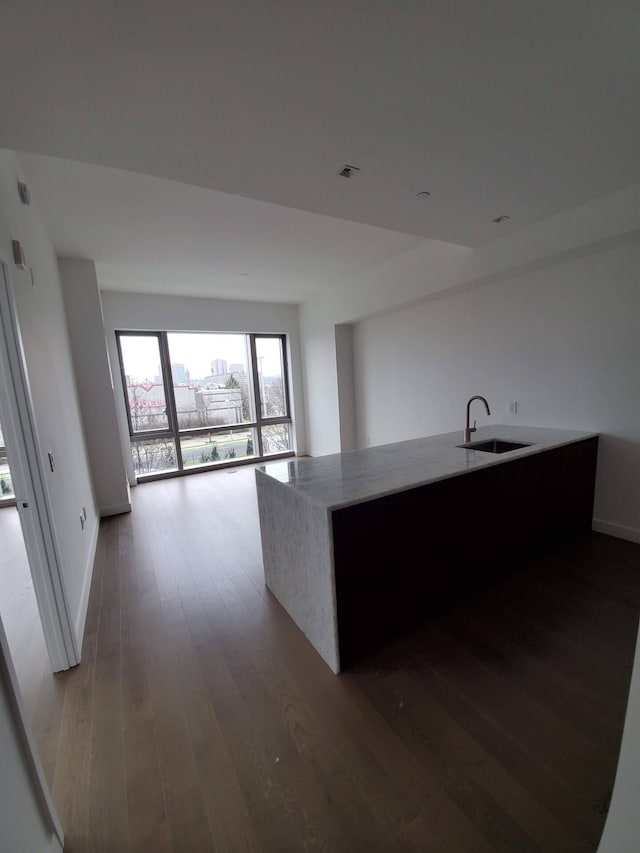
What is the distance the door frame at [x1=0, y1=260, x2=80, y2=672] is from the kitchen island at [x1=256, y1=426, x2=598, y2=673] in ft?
3.71

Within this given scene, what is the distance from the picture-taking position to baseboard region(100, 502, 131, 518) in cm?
402

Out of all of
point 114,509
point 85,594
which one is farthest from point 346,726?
point 114,509

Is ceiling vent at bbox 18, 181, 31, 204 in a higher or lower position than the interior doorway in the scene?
higher

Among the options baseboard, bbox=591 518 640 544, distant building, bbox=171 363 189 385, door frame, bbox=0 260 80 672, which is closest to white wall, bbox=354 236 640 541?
baseboard, bbox=591 518 640 544

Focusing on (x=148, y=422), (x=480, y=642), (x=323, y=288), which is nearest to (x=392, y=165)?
(x=480, y=642)

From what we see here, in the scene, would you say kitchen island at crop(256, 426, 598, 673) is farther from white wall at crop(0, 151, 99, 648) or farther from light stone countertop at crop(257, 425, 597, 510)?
white wall at crop(0, 151, 99, 648)

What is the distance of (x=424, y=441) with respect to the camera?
112 inches

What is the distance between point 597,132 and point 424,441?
2025 millimetres

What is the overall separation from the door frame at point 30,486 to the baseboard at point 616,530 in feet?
12.6

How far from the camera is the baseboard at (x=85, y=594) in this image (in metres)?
2.01

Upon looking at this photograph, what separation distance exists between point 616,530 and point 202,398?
17.8ft

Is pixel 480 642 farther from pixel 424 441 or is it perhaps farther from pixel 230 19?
pixel 230 19

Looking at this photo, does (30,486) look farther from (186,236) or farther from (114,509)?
(114,509)

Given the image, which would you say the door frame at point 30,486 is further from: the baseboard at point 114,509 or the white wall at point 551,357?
the white wall at point 551,357
